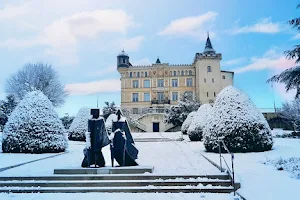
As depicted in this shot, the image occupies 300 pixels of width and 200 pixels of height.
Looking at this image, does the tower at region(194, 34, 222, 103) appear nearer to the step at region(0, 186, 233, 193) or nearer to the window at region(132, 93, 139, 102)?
the window at region(132, 93, 139, 102)

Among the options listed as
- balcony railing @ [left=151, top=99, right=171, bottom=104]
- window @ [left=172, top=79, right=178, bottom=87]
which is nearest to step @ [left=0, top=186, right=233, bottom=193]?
balcony railing @ [left=151, top=99, right=171, bottom=104]

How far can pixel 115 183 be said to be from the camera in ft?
21.8

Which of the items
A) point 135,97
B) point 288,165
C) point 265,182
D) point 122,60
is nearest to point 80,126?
point 288,165

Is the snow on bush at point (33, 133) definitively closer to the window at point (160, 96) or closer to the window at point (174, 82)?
the window at point (160, 96)

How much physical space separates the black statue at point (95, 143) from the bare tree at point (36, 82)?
104ft

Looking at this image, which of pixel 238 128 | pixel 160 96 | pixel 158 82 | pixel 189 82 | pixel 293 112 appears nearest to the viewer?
pixel 238 128

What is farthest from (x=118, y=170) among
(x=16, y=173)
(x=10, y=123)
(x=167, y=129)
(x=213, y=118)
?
(x=167, y=129)

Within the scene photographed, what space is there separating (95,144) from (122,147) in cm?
81

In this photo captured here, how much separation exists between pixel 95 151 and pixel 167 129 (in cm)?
4130

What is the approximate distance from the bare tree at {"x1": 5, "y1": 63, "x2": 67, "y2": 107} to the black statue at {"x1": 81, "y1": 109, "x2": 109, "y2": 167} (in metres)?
31.6

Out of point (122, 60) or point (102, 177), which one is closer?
point (102, 177)

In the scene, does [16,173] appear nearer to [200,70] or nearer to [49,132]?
[49,132]

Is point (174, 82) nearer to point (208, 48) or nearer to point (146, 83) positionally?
point (146, 83)

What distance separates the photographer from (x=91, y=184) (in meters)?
6.65
